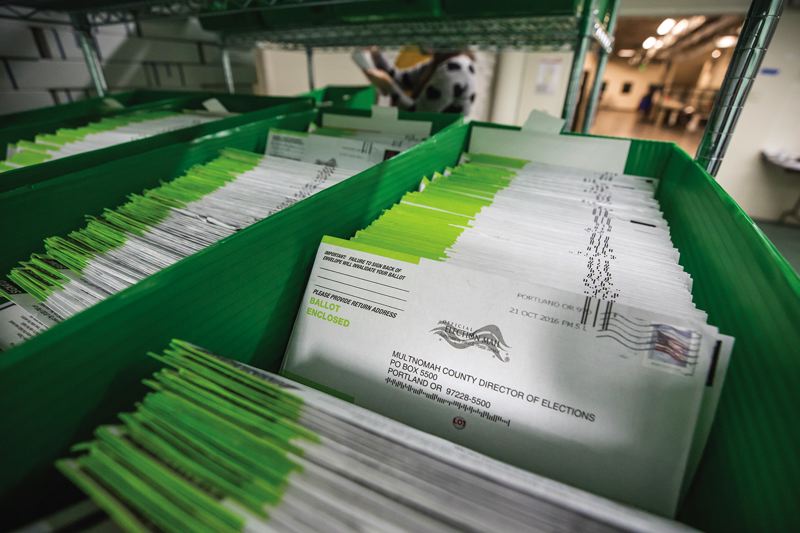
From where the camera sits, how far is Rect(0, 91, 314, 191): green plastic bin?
29.4 inches

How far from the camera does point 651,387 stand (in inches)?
17.4

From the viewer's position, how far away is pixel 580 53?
105 cm

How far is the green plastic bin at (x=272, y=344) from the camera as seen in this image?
13.3 inches

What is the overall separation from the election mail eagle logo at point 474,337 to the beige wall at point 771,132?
4626 mm

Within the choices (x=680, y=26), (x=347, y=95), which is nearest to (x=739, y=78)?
(x=347, y=95)

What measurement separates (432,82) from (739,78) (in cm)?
198

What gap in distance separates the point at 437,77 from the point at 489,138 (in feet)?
4.88

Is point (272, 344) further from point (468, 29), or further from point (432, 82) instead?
point (432, 82)

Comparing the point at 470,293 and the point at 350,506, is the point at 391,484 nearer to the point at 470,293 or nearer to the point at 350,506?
the point at 350,506

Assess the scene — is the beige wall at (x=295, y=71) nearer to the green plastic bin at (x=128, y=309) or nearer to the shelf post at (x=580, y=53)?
the shelf post at (x=580, y=53)

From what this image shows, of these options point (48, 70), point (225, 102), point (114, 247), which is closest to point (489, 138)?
point (114, 247)

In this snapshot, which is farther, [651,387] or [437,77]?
[437,77]

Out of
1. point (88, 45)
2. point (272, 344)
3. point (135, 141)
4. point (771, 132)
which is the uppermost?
point (88, 45)

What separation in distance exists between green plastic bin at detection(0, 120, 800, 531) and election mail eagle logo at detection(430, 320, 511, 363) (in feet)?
0.88
